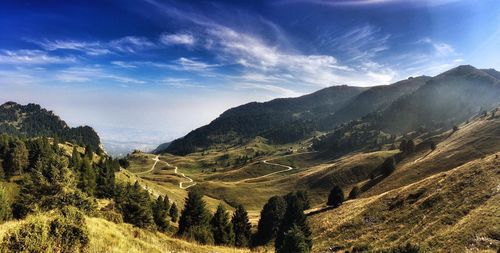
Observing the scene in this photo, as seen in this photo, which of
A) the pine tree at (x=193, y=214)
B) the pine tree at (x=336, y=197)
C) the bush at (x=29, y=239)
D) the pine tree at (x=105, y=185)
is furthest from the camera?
the pine tree at (x=336, y=197)

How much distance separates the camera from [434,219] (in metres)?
50.9

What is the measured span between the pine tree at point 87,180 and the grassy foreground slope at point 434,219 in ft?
174

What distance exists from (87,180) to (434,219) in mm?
76478

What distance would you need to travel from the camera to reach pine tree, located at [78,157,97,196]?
78375mm

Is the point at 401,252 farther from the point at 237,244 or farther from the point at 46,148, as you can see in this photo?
the point at 46,148

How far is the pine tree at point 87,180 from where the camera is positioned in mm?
78375

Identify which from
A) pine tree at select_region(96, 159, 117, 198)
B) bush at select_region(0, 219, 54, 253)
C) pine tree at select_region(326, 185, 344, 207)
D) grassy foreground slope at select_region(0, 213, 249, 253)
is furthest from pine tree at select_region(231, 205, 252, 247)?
bush at select_region(0, 219, 54, 253)

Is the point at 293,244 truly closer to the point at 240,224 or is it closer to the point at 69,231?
the point at 69,231

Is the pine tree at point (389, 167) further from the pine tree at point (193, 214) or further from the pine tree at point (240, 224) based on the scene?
the pine tree at point (193, 214)

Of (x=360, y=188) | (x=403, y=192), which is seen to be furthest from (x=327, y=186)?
(x=403, y=192)

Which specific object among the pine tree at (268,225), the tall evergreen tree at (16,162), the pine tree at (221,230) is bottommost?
the pine tree at (268,225)

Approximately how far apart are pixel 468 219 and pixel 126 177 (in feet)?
378

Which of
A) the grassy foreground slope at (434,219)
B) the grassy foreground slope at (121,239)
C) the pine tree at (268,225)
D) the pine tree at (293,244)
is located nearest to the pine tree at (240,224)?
the pine tree at (268,225)

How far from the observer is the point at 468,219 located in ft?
146
